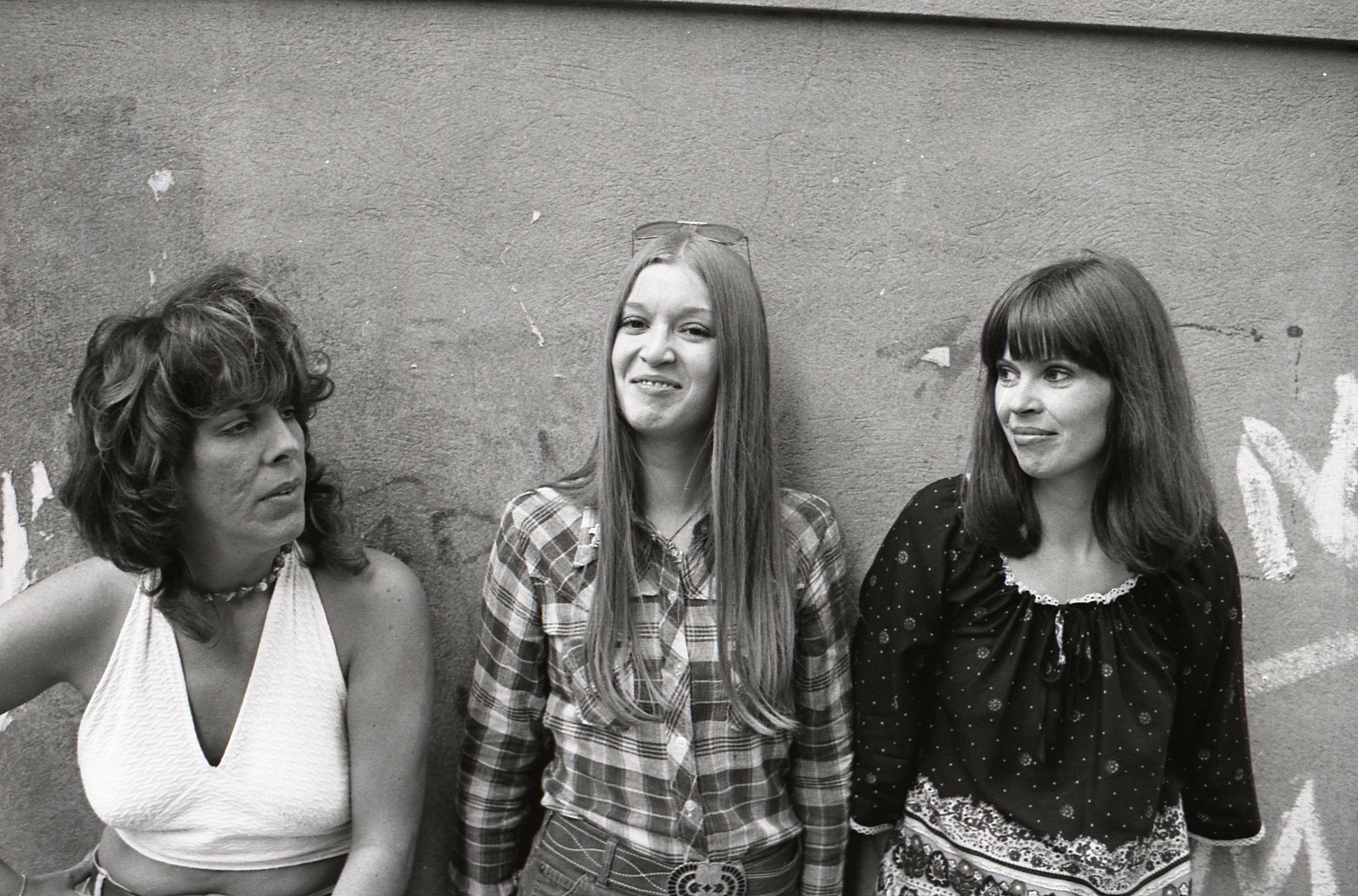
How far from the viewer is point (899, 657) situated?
84.6 inches

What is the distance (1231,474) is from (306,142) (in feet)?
7.82

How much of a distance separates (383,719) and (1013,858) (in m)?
1.33

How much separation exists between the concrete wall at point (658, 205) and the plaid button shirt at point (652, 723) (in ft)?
1.37

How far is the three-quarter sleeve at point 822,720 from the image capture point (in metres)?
2.21

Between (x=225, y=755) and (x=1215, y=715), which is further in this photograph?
(x=1215, y=715)

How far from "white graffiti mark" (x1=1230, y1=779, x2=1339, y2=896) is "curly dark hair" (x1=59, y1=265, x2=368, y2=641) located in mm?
2505

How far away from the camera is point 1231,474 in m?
2.46

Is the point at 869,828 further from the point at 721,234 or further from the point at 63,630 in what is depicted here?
the point at 63,630

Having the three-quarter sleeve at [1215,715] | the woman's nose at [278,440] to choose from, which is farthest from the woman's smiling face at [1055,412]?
the woman's nose at [278,440]

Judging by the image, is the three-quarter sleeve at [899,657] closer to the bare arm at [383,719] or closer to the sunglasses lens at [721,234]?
the sunglasses lens at [721,234]

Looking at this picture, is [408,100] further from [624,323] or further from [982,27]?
[982,27]

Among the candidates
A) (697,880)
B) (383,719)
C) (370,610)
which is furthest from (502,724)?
(697,880)

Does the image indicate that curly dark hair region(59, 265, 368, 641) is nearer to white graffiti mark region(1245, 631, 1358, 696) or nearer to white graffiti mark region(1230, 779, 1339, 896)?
white graffiti mark region(1245, 631, 1358, 696)

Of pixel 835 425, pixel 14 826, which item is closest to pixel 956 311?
pixel 835 425
